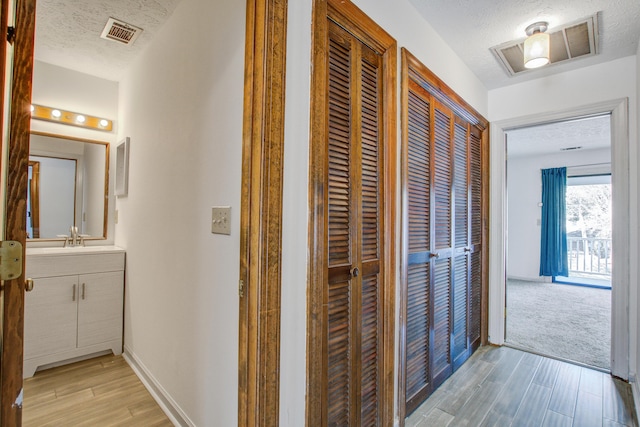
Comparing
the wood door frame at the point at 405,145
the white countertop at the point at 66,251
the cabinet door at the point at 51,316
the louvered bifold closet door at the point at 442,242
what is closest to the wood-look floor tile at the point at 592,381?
the louvered bifold closet door at the point at 442,242

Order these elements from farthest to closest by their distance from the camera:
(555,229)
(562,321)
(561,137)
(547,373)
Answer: (555,229) < (561,137) < (562,321) < (547,373)

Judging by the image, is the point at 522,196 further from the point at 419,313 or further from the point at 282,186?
the point at 282,186

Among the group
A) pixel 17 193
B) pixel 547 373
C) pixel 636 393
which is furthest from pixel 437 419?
pixel 17 193

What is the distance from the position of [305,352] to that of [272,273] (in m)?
0.34

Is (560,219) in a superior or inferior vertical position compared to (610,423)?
superior

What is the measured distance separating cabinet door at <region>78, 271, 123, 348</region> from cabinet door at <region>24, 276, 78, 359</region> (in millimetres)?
50

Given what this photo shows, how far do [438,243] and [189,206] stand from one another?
166 centimetres

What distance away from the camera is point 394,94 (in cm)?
161

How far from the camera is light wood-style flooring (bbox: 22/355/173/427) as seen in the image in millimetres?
1728

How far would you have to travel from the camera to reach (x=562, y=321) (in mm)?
3572

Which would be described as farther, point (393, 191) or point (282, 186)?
point (393, 191)

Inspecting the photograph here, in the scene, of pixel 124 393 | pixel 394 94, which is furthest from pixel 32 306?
pixel 394 94

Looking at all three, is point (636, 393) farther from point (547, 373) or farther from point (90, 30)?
point (90, 30)

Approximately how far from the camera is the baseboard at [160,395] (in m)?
1.63
